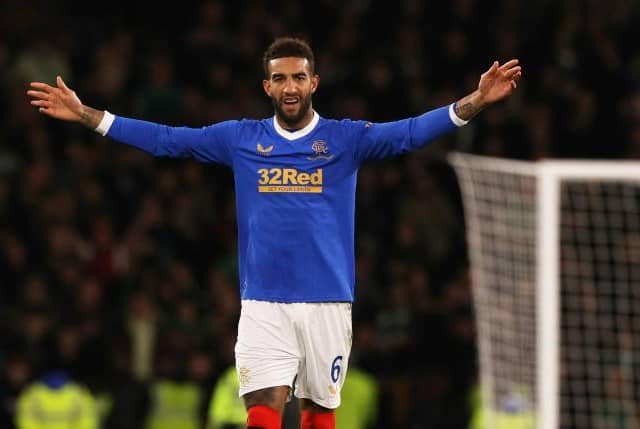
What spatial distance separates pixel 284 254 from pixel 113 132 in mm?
1081

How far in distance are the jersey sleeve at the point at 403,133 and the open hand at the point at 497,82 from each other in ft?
0.61

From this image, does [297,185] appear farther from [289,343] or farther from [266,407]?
[266,407]

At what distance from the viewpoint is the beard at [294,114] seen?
24.1ft

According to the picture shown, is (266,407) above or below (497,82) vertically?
below

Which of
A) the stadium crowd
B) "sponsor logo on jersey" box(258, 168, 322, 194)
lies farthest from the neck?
the stadium crowd

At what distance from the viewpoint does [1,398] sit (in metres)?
13.8

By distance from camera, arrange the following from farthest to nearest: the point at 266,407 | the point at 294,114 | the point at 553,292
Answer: the point at 553,292
the point at 294,114
the point at 266,407

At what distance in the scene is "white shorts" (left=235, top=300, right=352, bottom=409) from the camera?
24.0 feet

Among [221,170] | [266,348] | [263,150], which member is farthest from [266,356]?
[221,170]

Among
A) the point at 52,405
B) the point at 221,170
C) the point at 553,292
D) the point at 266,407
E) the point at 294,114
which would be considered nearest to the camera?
the point at 266,407

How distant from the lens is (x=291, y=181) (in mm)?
7328

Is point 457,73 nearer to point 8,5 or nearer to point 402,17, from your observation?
point 402,17

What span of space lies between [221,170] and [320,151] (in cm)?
832

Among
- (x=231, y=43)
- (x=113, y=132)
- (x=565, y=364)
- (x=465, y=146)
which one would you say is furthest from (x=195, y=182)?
(x=113, y=132)
